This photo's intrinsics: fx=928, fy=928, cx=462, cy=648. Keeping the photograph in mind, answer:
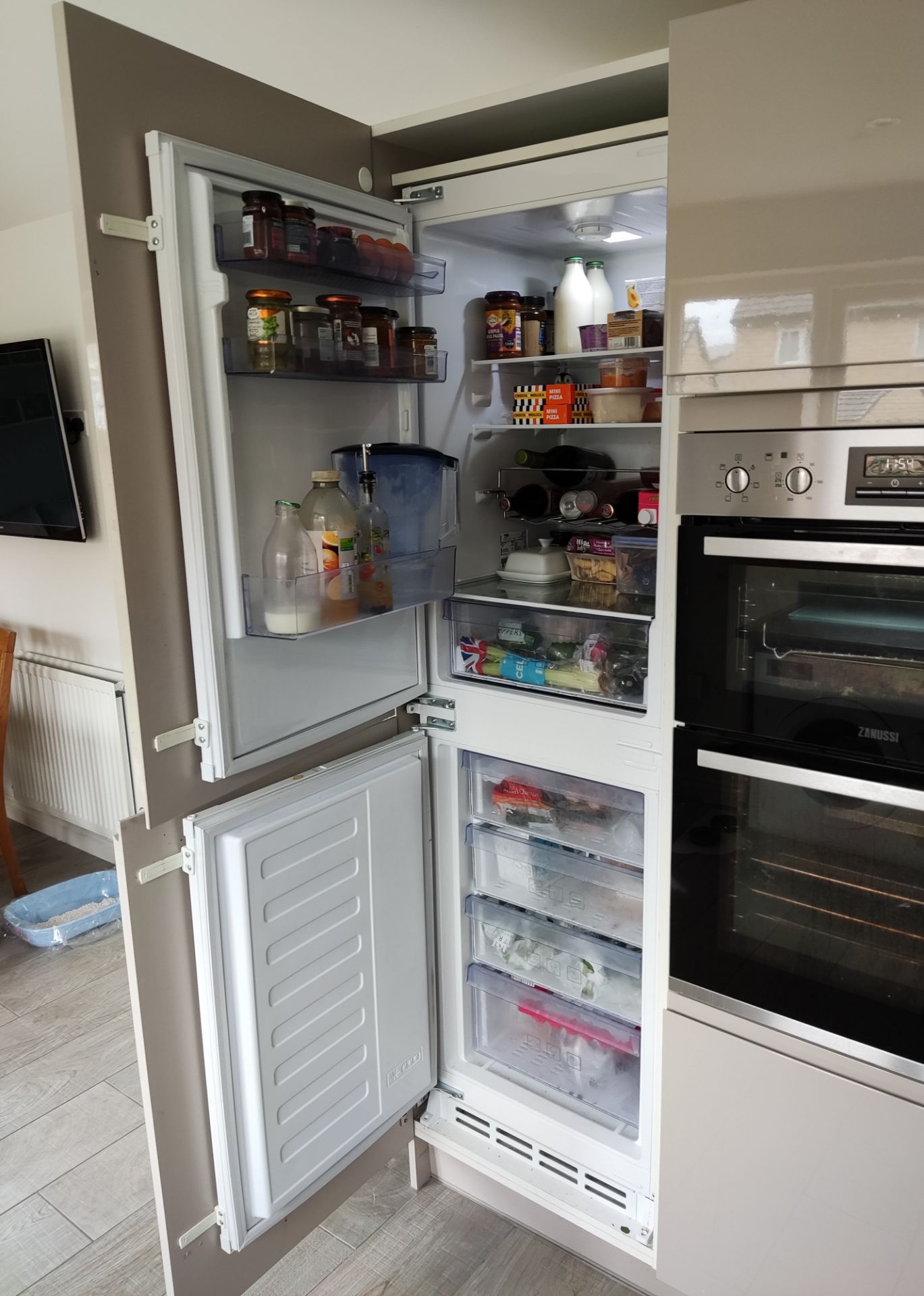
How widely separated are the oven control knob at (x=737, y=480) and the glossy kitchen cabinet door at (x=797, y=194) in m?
0.11

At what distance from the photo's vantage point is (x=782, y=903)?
135 centimetres

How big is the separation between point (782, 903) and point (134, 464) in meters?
1.09

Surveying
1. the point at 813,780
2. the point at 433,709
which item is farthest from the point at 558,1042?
the point at 813,780

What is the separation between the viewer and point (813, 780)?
125cm

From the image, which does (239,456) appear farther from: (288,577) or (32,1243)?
(32,1243)

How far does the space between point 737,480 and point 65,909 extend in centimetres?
278

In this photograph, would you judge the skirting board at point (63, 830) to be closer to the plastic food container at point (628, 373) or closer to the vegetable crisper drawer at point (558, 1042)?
the vegetable crisper drawer at point (558, 1042)

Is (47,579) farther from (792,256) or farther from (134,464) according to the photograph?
(792,256)

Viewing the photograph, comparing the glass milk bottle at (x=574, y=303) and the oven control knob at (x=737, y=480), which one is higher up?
the glass milk bottle at (x=574, y=303)

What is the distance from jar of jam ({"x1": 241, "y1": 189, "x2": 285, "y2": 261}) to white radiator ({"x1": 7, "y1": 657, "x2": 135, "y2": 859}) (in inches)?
86.1

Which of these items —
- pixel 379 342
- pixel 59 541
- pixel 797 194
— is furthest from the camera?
pixel 59 541

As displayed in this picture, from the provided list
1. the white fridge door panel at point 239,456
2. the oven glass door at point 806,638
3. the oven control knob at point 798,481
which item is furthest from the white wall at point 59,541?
the oven control knob at point 798,481

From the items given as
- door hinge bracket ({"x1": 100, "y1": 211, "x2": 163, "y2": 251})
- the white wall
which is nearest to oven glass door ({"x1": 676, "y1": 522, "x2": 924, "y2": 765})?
door hinge bracket ({"x1": 100, "y1": 211, "x2": 163, "y2": 251})

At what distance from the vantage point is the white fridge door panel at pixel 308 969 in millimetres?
1430
